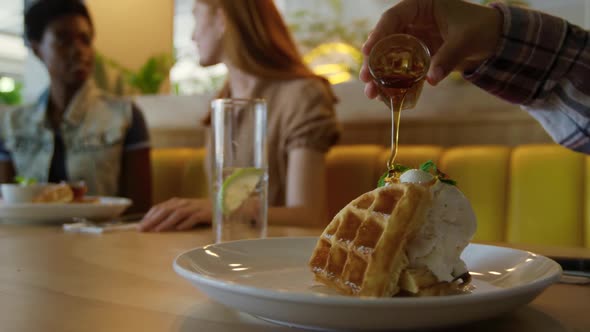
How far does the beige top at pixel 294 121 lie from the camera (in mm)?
1909

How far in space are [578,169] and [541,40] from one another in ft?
2.34

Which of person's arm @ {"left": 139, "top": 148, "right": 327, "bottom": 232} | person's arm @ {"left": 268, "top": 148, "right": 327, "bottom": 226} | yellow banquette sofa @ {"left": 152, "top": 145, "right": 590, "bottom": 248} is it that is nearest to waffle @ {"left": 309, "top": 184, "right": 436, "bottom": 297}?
person's arm @ {"left": 139, "top": 148, "right": 327, "bottom": 232}

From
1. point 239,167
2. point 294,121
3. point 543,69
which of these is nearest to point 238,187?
point 239,167

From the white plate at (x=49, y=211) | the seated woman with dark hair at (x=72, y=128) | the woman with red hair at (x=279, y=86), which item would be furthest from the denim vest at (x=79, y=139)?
the white plate at (x=49, y=211)

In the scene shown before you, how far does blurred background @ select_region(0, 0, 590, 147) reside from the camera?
2.10 m

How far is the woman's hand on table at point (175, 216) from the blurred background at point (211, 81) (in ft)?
2.89

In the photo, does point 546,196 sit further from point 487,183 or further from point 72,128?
point 72,128

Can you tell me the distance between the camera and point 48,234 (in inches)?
46.3

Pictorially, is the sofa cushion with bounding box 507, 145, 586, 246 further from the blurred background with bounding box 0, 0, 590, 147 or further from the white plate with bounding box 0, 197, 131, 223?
the white plate with bounding box 0, 197, 131, 223

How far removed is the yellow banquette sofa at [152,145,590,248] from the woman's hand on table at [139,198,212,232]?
743 mm

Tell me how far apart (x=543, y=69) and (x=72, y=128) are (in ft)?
6.48

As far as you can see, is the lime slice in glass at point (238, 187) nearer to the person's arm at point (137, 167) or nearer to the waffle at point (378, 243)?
the waffle at point (378, 243)

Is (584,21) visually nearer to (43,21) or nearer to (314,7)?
(314,7)

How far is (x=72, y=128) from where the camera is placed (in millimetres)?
2529
